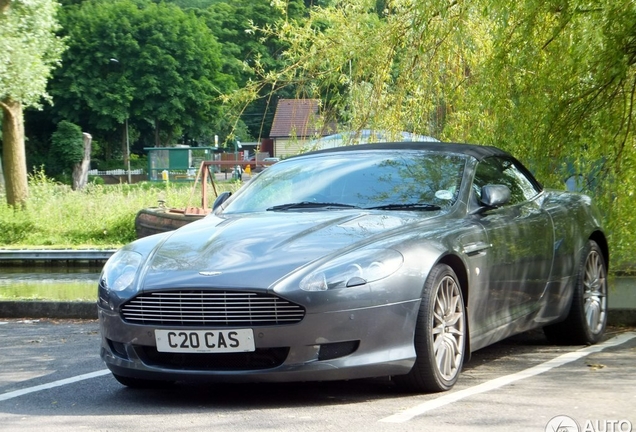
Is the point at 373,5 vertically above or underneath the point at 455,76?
above

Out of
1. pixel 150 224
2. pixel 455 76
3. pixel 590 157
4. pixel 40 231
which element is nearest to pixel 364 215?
pixel 590 157

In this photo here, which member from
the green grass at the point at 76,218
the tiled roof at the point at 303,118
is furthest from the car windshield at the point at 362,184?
the green grass at the point at 76,218

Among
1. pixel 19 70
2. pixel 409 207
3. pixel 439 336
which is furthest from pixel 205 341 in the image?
pixel 19 70

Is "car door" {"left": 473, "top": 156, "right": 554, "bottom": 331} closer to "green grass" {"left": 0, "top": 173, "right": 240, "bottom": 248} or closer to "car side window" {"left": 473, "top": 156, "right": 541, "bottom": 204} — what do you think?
"car side window" {"left": 473, "top": 156, "right": 541, "bottom": 204}

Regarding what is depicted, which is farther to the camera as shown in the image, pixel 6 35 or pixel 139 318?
pixel 6 35

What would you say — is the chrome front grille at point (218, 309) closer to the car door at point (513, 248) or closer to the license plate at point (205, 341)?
the license plate at point (205, 341)

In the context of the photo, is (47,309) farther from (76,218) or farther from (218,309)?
(76,218)

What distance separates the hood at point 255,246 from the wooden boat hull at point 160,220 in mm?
14700

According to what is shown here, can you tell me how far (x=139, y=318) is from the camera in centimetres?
561

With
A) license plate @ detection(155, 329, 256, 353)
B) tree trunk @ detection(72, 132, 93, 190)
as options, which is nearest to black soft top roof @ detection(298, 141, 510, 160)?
license plate @ detection(155, 329, 256, 353)

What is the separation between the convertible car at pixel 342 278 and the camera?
5.34 meters

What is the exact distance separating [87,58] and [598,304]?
65980mm

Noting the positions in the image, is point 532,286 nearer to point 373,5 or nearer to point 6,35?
point 373,5

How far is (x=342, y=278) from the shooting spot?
5.35 meters
